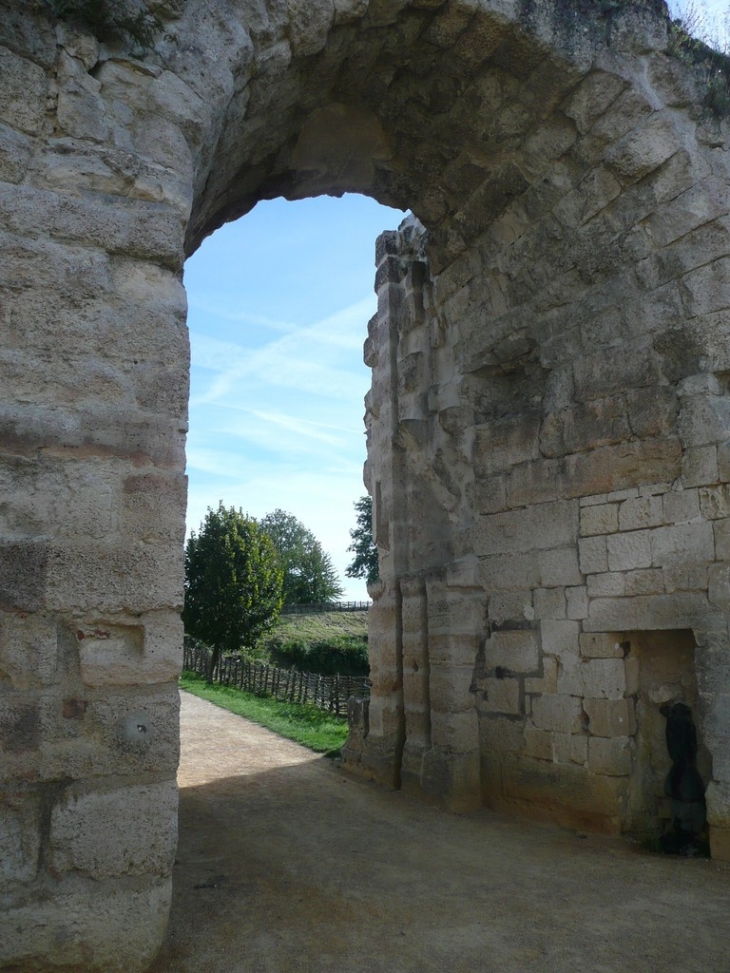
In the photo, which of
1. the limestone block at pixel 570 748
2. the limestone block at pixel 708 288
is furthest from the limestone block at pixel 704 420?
the limestone block at pixel 570 748

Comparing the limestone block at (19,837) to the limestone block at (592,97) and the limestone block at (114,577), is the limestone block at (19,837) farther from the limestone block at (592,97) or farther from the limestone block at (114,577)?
the limestone block at (592,97)

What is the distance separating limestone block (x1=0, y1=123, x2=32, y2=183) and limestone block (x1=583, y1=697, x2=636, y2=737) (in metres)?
4.49

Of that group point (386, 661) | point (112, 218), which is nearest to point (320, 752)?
point (386, 661)

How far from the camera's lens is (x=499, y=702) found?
5.92 meters

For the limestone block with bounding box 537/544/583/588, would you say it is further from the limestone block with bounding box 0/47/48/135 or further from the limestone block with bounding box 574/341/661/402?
the limestone block with bounding box 0/47/48/135

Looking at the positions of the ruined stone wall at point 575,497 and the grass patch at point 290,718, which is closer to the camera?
the ruined stone wall at point 575,497

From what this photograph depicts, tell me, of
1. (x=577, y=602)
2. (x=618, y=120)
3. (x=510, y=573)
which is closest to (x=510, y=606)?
(x=510, y=573)

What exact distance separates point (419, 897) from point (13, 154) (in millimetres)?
3826

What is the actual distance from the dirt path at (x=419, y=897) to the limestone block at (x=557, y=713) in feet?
2.24

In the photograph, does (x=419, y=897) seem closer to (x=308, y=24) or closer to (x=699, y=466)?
(x=699, y=466)

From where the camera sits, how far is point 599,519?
5.36m

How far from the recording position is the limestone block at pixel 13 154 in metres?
3.11

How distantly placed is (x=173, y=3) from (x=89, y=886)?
3.71 m

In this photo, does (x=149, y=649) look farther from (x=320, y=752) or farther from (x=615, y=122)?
(x=320, y=752)
